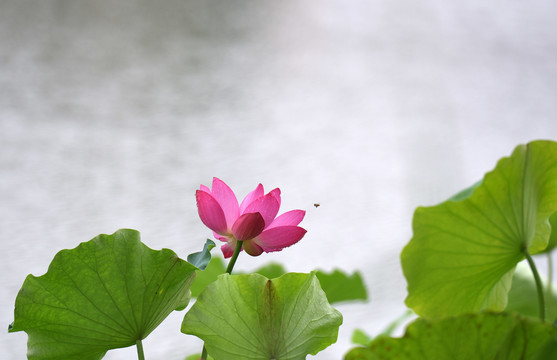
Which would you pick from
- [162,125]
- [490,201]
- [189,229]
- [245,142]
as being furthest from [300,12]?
[490,201]

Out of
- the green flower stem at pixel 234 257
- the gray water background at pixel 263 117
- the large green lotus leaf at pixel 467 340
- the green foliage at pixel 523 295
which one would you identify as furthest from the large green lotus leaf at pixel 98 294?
the gray water background at pixel 263 117

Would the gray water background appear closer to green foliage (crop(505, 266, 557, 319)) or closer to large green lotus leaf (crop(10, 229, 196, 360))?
green foliage (crop(505, 266, 557, 319))

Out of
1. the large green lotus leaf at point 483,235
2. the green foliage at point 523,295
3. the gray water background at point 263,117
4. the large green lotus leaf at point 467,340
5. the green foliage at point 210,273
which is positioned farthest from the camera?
the gray water background at point 263,117

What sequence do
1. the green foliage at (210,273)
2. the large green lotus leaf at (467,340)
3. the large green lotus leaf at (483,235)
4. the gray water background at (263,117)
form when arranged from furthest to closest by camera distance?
the gray water background at (263,117)
the green foliage at (210,273)
the large green lotus leaf at (483,235)
the large green lotus leaf at (467,340)

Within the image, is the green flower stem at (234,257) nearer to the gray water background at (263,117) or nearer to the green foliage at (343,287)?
the green foliage at (343,287)

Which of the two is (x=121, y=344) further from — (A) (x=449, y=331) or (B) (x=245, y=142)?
(B) (x=245, y=142)

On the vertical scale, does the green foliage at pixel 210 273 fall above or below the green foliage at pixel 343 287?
above

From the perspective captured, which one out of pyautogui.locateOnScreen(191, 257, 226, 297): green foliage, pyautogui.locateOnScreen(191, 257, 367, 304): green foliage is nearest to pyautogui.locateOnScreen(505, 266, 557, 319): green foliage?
pyautogui.locateOnScreen(191, 257, 367, 304): green foliage
